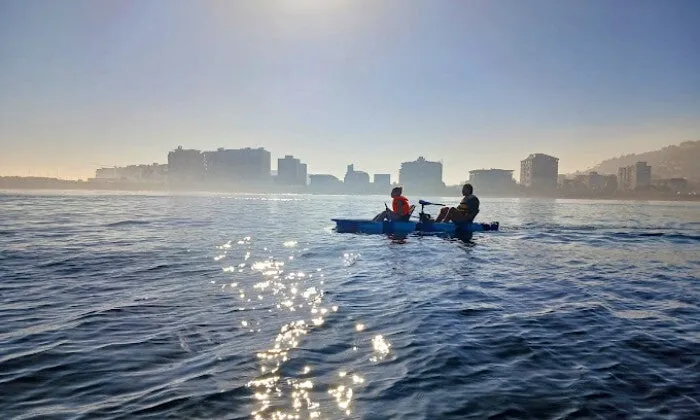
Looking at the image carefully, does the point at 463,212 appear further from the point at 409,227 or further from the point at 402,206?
the point at 402,206

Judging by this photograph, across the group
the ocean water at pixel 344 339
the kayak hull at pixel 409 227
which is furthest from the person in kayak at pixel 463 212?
the ocean water at pixel 344 339

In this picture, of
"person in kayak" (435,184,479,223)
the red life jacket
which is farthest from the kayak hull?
the red life jacket

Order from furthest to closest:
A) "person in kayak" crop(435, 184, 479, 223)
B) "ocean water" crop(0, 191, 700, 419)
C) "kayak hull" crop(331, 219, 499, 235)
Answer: "person in kayak" crop(435, 184, 479, 223), "kayak hull" crop(331, 219, 499, 235), "ocean water" crop(0, 191, 700, 419)

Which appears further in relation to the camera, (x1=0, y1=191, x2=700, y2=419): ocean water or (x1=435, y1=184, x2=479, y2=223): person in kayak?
(x1=435, y1=184, x2=479, y2=223): person in kayak

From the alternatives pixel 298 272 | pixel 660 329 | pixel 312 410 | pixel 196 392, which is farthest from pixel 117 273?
pixel 660 329

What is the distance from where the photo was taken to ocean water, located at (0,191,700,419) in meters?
5.39

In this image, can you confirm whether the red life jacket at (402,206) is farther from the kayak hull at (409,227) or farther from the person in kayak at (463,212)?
the person in kayak at (463,212)

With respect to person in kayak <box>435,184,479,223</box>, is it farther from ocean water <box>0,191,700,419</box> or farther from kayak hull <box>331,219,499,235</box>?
ocean water <box>0,191,700,419</box>

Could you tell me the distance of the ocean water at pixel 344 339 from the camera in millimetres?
5387

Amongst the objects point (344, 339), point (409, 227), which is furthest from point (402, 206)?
point (344, 339)

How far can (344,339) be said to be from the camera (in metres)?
7.83

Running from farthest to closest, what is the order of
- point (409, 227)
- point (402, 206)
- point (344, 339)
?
point (402, 206) < point (409, 227) < point (344, 339)

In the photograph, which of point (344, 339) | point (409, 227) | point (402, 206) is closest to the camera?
point (344, 339)

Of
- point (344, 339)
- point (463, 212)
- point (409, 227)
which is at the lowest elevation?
point (344, 339)
